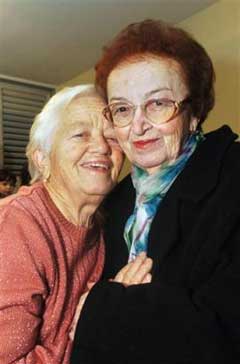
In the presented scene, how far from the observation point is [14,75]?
3.83 meters

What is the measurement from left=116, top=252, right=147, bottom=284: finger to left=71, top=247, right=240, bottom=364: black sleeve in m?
0.04

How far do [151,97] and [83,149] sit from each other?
220 mm

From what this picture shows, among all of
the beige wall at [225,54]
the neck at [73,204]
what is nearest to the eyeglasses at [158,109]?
the neck at [73,204]

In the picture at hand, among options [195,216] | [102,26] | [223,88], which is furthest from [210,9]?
[195,216]

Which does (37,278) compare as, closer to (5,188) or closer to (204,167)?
(204,167)

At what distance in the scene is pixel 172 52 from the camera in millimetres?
899

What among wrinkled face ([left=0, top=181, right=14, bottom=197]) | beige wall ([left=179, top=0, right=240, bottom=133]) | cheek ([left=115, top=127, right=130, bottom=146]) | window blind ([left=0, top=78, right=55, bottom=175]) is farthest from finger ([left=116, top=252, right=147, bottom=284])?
window blind ([left=0, top=78, right=55, bottom=175])

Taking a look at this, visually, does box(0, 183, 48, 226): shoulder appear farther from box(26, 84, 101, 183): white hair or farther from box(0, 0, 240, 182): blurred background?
box(0, 0, 240, 182): blurred background

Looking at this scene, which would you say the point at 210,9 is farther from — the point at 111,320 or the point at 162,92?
the point at 111,320

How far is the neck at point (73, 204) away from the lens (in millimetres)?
1029

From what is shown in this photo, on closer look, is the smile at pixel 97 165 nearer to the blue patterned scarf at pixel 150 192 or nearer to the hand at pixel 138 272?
the blue patterned scarf at pixel 150 192

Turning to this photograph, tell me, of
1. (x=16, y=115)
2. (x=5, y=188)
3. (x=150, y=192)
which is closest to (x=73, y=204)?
(x=150, y=192)

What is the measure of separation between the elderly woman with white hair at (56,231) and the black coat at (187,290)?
0.07m

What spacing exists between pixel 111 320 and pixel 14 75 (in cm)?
337
